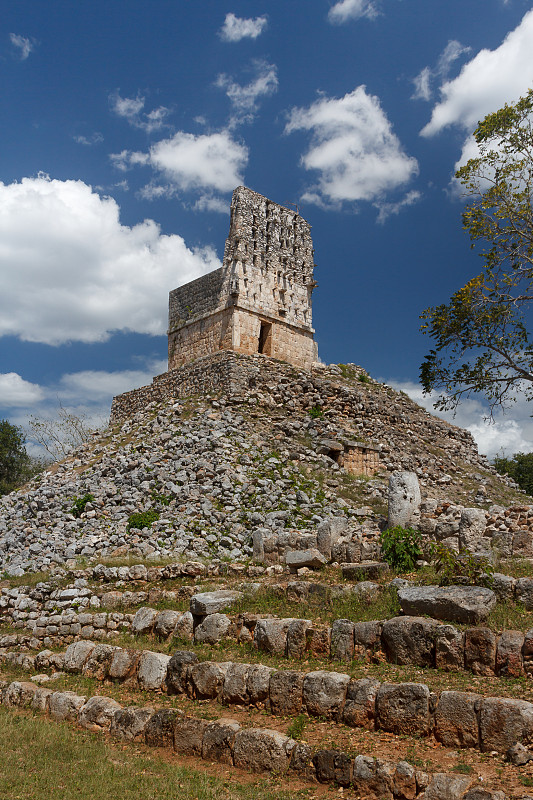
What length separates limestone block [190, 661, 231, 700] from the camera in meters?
8.71

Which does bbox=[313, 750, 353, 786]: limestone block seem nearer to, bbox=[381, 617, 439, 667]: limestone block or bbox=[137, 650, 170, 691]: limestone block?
bbox=[381, 617, 439, 667]: limestone block

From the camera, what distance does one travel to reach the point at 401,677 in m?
7.61

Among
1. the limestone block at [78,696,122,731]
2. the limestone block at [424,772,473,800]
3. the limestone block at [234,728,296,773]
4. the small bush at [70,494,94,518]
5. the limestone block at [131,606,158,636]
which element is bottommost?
the limestone block at [78,696,122,731]

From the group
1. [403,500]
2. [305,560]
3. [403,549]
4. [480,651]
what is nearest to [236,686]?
[480,651]

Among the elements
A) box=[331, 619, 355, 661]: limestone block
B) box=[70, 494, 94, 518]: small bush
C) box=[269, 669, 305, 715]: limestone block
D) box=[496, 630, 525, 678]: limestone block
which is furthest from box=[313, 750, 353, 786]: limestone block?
box=[70, 494, 94, 518]: small bush

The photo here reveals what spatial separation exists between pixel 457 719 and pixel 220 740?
277 cm

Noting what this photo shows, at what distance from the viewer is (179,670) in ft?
30.2

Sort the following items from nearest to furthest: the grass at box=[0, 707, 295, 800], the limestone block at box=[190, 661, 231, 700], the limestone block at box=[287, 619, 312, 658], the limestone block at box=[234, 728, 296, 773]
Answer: the grass at box=[0, 707, 295, 800]
the limestone block at box=[234, 728, 296, 773]
the limestone block at box=[190, 661, 231, 700]
the limestone block at box=[287, 619, 312, 658]

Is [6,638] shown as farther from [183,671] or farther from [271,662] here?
[271,662]

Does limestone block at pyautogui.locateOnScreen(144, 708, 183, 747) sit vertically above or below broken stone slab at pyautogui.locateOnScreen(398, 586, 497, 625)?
below

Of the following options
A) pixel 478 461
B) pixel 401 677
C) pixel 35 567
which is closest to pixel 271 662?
pixel 401 677

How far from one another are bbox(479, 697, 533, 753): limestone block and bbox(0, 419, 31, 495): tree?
39.4m

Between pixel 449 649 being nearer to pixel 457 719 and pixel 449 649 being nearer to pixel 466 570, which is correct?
pixel 457 719

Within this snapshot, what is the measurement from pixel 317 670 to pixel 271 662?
805 millimetres
